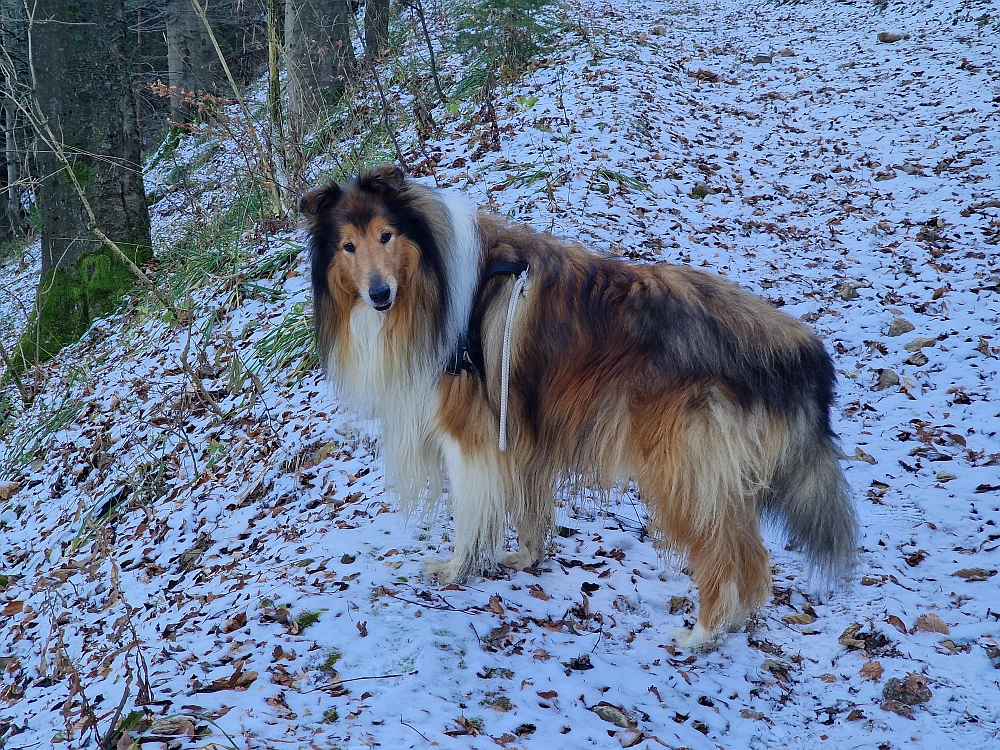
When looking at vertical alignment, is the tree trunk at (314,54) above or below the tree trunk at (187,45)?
below

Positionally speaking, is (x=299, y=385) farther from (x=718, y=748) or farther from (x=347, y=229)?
(x=718, y=748)

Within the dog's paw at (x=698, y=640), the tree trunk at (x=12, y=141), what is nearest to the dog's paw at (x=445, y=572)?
the dog's paw at (x=698, y=640)

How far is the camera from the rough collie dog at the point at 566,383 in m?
2.98

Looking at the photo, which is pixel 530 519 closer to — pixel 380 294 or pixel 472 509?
pixel 472 509

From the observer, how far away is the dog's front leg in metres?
3.38

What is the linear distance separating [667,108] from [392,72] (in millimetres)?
3894

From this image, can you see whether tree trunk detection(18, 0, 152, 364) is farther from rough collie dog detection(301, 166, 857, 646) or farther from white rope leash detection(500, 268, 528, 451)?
white rope leash detection(500, 268, 528, 451)

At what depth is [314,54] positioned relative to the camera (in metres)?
9.42

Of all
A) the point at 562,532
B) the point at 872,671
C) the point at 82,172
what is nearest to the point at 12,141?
the point at 82,172

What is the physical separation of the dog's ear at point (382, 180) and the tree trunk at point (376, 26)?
26.1ft

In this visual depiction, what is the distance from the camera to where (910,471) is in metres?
4.23

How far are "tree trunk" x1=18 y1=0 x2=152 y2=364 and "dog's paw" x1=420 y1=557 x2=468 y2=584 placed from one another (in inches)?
211

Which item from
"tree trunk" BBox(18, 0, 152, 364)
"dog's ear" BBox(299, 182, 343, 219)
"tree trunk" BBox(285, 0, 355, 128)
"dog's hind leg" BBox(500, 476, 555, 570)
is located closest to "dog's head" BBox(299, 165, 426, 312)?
"dog's ear" BBox(299, 182, 343, 219)

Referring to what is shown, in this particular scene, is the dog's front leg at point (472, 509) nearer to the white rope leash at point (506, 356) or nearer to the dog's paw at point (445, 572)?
the dog's paw at point (445, 572)
